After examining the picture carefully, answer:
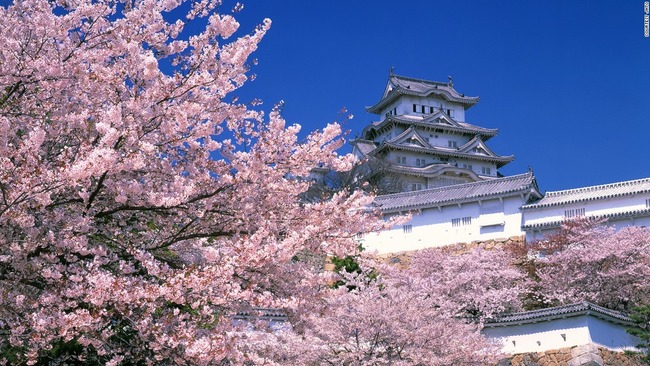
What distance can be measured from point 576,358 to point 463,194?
13507mm

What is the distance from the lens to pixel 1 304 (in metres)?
6.60

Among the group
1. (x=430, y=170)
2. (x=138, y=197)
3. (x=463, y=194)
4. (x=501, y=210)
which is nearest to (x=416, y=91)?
(x=430, y=170)

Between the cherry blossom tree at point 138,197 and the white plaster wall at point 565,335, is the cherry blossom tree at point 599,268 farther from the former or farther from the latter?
the cherry blossom tree at point 138,197

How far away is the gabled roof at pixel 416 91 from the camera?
52594 mm

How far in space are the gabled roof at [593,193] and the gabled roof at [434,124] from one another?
744 inches

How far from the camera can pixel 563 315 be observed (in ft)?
68.8

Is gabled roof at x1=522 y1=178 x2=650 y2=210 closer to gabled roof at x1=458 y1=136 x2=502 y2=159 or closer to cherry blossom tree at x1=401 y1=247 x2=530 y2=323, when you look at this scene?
cherry blossom tree at x1=401 y1=247 x2=530 y2=323

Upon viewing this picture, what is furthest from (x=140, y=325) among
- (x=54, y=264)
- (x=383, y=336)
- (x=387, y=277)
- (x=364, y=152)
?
(x=364, y=152)

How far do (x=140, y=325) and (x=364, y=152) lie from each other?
1679 inches

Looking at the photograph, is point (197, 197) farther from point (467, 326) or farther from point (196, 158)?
point (467, 326)

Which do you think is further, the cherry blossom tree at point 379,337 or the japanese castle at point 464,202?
the japanese castle at point 464,202

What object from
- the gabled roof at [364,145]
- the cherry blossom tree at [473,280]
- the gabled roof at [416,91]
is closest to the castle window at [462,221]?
the cherry blossom tree at [473,280]

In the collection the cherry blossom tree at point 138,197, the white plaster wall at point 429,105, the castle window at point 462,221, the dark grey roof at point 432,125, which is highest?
the white plaster wall at point 429,105

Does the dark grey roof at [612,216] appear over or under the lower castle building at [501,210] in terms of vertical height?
under
